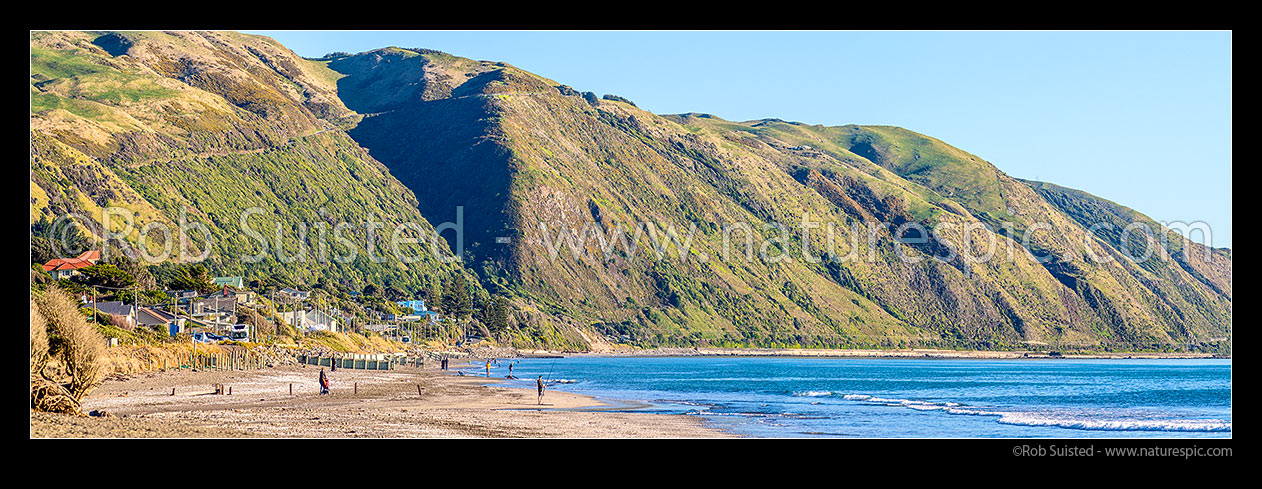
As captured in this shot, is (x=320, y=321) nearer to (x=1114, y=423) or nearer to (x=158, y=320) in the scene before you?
(x=158, y=320)

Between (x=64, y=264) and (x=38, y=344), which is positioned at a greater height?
(x=64, y=264)

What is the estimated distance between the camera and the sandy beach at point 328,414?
31.4m

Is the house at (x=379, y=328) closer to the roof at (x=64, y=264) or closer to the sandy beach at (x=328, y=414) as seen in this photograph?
the roof at (x=64, y=264)

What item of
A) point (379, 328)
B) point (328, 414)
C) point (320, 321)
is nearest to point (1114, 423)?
point (328, 414)

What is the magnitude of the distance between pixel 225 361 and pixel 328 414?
44.2 m

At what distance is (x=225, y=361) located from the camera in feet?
269

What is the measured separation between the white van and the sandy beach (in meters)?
47.2

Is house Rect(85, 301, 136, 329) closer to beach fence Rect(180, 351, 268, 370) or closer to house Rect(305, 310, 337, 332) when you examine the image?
beach fence Rect(180, 351, 268, 370)

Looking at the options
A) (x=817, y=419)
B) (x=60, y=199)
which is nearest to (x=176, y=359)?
(x=817, y=419)

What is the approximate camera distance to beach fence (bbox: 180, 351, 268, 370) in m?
78.2

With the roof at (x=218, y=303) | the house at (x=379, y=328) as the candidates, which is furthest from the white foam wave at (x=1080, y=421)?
the house at (x=379, y=328)
